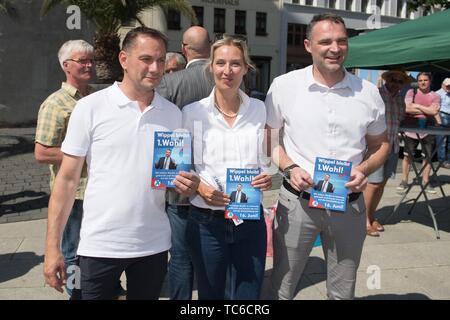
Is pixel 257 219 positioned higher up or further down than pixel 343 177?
further down

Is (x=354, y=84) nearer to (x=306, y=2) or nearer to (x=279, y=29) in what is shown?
(x=279, y=29)

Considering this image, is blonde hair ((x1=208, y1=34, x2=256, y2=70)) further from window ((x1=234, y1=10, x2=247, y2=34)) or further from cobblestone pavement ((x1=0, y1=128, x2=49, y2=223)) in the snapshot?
window ((x1=234, y1=10, x2=247, y2=34))

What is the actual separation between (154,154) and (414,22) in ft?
18.3

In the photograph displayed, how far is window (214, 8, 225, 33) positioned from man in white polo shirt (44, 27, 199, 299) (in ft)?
127

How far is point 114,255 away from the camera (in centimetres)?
224

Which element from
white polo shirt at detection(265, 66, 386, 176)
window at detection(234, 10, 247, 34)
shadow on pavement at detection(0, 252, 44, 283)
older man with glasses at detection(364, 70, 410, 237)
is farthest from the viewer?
window at detection(234, 10, 247, 34)

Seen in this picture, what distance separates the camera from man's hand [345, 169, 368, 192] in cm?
253

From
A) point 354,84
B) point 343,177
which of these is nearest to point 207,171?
point 343,177

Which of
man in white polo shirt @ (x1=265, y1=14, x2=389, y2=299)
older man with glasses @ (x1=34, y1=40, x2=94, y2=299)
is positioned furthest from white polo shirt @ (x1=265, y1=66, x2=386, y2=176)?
older man with glasses @ (x1=34, y1=40, x2=94, y2=299)

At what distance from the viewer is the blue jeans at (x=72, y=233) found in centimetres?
355

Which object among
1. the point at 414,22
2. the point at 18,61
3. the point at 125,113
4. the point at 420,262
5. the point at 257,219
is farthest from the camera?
the point at 18,61

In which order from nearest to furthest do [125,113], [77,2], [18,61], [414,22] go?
1. [125,113]
2. [414,22]
3. [77,2]
4. [18,61]

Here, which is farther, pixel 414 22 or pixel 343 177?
pixel 414 22

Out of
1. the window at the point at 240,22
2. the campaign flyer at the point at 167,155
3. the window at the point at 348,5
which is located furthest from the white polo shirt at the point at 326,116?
the window at the point at 348,5
